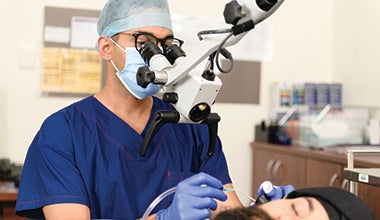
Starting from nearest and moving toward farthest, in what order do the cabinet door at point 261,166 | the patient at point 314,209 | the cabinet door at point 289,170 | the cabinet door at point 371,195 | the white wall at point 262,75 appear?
the patient at point 314,209 < the cabinet door at point 371,195 < the cabinet door at point 289,170 < the white wall at point 262,75 < the cabinet door at point 261,166

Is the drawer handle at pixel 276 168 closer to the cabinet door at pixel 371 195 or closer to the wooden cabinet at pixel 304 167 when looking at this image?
the wooden cabinet at pixel 304 167

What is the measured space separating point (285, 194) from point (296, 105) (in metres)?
1.94

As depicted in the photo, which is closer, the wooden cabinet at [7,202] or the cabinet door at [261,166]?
the wooden cabinet at [7,202]

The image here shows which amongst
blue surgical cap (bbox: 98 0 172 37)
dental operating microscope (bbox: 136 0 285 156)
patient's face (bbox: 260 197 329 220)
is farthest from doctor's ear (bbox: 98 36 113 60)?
patient's face (bbox: 260 197 329 220)

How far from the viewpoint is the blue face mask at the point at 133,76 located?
1763mm

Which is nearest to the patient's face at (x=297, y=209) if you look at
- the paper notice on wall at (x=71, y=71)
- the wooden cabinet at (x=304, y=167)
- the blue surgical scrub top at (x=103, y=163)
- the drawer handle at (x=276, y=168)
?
the blue surgical scrub top at (x=103, y=163)

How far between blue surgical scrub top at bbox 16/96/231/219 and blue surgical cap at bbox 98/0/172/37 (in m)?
0.25

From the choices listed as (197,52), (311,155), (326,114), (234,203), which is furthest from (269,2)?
(326,114)

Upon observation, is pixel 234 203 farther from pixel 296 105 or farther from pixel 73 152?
pixel 296 105

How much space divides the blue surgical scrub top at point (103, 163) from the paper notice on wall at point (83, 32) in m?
1.39

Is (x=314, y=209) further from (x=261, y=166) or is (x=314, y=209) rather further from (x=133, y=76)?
(x=261, y=166)

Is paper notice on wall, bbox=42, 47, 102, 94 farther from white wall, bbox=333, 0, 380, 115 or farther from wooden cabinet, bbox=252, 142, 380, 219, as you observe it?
white wall, bbox=333, 0, 380, 115

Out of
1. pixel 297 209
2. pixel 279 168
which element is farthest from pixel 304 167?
pixel 297 209

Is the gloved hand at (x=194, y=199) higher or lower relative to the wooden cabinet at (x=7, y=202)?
higher
